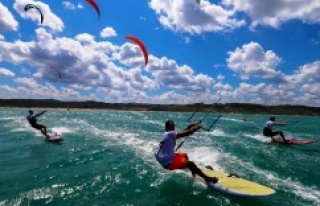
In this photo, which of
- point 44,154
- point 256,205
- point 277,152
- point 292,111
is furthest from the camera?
point 292,111

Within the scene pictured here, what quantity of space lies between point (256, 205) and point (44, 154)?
10934mm

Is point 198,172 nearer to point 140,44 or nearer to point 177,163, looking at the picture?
point 177,163

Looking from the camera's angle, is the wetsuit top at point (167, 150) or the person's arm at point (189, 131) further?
the wetsuit top at point (167, 150)

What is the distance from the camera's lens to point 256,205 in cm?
850

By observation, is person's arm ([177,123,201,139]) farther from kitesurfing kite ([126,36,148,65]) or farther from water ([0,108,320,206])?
kitesurfing kite ([126,36,148,65])

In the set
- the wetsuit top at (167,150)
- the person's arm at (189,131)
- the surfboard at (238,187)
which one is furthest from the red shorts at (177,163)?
the surfboard at (238,187)

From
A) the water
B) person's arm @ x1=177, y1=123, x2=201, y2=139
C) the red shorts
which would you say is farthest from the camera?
the red shorts

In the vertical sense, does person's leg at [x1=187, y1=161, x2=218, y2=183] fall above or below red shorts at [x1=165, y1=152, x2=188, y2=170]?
below

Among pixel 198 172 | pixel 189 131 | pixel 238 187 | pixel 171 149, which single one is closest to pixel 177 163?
pixel 171 149

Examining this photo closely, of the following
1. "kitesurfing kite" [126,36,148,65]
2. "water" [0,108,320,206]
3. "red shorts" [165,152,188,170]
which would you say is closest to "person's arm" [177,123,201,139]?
"red shorts" [165,152,188,170]

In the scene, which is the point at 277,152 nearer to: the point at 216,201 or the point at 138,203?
the point at 216,201

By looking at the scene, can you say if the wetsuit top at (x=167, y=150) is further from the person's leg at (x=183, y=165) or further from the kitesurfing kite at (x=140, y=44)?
the kitesurfing kite at (x=140, y=44)

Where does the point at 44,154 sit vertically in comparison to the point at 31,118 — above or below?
below

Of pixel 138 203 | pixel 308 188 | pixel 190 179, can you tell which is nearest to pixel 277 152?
pixel 308 188
